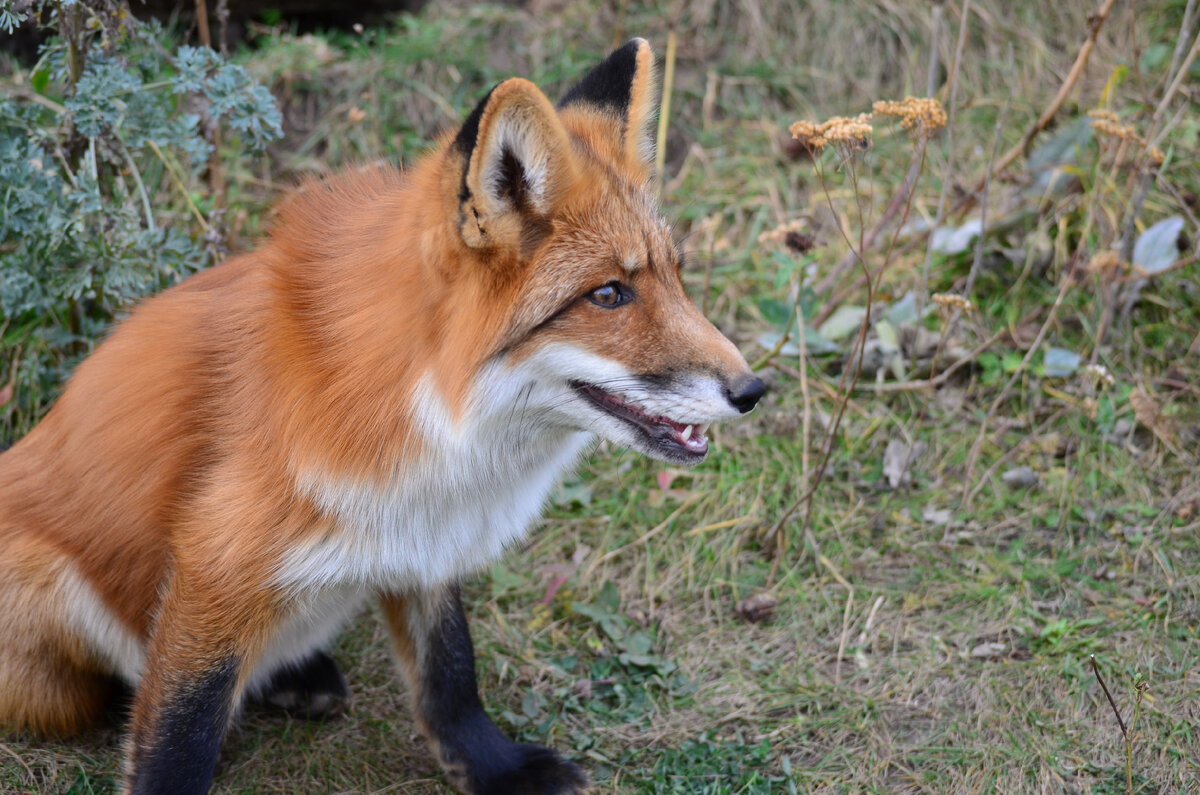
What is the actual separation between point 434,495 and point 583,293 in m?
0.66

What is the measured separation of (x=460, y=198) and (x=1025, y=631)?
2606 mm

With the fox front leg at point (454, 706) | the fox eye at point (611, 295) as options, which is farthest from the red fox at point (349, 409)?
the fox front leg at point (454, 706)

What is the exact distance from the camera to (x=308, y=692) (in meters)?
3.45

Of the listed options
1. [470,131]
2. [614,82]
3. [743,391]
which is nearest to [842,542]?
[743,391]

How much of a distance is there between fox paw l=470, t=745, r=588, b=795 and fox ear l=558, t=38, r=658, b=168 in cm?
193

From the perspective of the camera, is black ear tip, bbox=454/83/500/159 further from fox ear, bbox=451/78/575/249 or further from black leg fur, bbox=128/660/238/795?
black leg fur, bbox=128/660/238/795

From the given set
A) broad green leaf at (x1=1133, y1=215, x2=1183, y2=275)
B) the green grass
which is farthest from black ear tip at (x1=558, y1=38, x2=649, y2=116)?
broad green leaf at (x1=1133, y1=215, x2=1183, y2=275)

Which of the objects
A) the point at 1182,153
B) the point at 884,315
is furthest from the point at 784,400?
the point at 1182,153

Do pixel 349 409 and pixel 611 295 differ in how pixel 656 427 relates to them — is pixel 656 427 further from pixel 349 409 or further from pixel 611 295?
pixel 349 409

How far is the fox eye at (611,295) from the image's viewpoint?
245 cm

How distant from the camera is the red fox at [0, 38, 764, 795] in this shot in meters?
2.40

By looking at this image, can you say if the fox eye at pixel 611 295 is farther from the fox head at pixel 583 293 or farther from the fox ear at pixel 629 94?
the fox ear at pixel 629 94

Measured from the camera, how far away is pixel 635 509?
4.22 metres

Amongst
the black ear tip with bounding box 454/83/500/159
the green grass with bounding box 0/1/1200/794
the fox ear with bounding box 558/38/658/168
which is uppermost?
the black ear tip with bounding box 454/83/500/159
